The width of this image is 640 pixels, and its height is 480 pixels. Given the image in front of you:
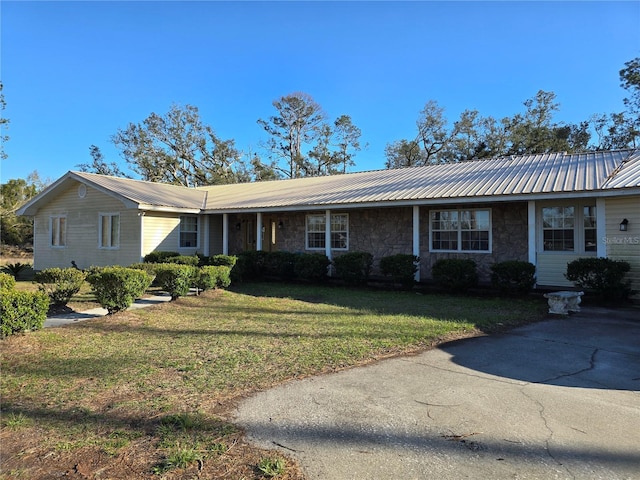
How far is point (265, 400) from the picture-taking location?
13.1 feet

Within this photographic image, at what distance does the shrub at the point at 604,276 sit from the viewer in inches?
367

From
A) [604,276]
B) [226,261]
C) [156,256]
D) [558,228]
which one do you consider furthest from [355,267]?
[156,256]

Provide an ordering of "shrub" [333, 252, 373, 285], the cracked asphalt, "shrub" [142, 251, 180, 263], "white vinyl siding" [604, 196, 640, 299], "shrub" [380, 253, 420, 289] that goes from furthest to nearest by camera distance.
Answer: "shrub" [142, 251, 180, 263] < "shrub" [333, 252, 373, 285] < "shrub" [380, 253, 420, 289] < "white vinyl siding" [604, 196, 640, 299] < the cracked asphalt

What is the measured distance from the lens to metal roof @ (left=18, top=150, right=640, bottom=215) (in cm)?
1101

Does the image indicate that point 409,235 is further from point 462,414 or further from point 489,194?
point 462,414

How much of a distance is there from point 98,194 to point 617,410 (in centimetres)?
1739

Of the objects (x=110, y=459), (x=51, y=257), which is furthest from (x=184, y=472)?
(x=51, y=257)

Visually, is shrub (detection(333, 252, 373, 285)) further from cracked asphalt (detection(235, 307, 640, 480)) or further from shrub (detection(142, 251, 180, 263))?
cracked asphalt (detection(235, 307, 640, 480))

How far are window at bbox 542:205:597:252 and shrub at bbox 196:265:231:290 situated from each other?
8925 millimetres

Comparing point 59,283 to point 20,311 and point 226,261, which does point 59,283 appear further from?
point 226,261

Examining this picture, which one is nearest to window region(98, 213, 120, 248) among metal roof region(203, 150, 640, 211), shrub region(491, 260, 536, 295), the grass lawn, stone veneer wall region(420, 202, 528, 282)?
metal roof region(203, 150, 640, 211)

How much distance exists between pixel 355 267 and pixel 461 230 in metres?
3.50

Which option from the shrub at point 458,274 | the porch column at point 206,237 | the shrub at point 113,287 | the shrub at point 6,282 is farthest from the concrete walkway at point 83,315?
the shrub at point 458,274

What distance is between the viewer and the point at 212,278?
1127 centimetres
